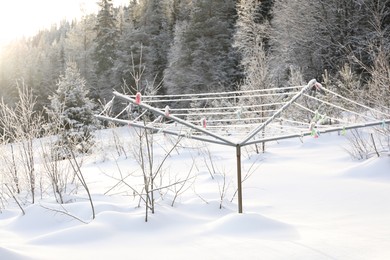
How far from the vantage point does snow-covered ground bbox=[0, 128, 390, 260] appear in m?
2.95

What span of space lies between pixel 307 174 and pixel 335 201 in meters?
1.80

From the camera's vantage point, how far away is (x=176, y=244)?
320 centimetres

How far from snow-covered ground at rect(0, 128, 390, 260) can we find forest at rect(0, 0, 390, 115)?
2662 mm

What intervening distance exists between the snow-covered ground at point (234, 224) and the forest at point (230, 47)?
105 inches

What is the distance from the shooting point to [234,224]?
352 cm

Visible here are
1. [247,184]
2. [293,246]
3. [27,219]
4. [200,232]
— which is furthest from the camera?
[247,184]

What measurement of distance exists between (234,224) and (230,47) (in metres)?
22.9

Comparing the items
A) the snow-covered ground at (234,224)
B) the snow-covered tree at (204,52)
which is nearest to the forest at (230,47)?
the snow-covered tree at (204,52)

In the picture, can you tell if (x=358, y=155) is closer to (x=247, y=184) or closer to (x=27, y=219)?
(x=247, y=184)

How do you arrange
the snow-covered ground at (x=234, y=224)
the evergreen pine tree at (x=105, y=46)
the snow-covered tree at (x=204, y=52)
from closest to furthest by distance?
the snow-covered ground at (x=234, y=224) < the snow-covered tree at (x=204, y=52) < the evergreen pine tree at (x=105, y=46)

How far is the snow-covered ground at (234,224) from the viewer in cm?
295

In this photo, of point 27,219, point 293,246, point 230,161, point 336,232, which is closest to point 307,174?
point 230,161

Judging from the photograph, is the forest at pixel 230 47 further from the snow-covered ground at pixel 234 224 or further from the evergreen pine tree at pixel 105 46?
the snow-covered ground at pixel 234 224

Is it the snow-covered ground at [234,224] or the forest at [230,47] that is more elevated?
the forest at [230,47]
